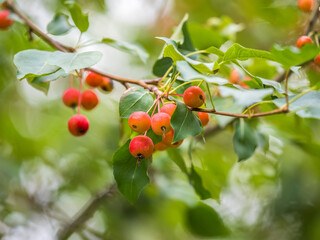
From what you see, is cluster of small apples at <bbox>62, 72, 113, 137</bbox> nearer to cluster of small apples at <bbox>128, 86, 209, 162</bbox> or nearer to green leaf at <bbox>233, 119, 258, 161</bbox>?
cluster of small apples at <bbox>128, 86, 209, 162</bbox>

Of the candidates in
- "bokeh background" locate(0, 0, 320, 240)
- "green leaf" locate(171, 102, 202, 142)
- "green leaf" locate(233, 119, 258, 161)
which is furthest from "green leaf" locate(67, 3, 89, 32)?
"bokeh background" locate(0, 0, 320, 240)

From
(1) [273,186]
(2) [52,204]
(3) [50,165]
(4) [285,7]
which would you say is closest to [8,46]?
(3) [50,165]

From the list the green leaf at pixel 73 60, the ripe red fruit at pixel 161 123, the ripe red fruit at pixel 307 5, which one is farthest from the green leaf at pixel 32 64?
the ripe red fruit at pixel 307 5

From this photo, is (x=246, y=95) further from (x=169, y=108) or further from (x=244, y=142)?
(x=244, y=142)

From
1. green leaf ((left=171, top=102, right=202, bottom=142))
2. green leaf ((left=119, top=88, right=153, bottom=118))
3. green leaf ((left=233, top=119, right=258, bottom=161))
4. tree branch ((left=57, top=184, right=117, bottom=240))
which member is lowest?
tree branch ((left=57, top=184, right=117, bottom=240))

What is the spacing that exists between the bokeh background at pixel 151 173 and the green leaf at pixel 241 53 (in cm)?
109

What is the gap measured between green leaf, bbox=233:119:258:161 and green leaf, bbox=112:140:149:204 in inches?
15.2

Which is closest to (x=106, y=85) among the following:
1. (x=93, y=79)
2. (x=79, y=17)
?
(x=93, y=79)

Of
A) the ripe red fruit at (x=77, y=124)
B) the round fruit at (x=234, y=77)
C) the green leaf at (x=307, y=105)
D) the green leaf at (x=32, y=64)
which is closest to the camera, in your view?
the green leaf at (x=307, y=105)

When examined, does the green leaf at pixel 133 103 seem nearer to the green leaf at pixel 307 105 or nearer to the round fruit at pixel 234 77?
the green leaf at pixel 307 105

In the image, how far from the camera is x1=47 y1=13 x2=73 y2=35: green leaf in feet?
4.12

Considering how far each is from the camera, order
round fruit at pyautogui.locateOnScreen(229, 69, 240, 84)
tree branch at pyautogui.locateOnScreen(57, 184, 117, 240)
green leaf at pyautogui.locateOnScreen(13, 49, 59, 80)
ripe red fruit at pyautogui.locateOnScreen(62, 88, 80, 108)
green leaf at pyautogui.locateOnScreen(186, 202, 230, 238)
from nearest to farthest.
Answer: green leaf at pyautogui.locateOnScreen(13, 49, 59, 80), ripe red fruit at pyautogui.locateOnScreen(62, 88, 80, 108), round fruit at pyautogui.locateOnScreen(229, 69, 240, 84), tree branch at pyautogui.locateOnScreen(57, 184, 117, 240), green leaf at pyautogui.locateOnScreen(186, 202, 230, 238)

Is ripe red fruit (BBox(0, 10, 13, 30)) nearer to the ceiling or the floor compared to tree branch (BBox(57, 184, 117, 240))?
nearer to the ceiling

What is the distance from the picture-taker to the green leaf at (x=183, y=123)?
0.81 m
